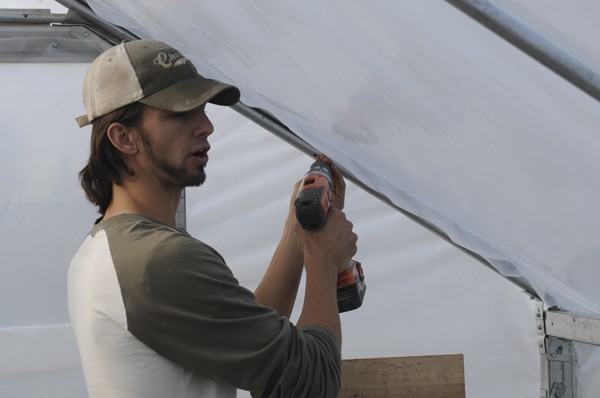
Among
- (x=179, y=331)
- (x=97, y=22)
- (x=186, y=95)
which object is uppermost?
(x=97, y=22)

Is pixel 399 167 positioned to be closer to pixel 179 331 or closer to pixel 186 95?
pixel 186 95

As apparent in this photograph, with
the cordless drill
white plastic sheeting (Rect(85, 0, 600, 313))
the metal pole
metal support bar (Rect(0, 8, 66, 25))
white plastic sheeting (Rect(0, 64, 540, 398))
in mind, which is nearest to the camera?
white plastic sheeting (Rect(85, 0, 600, 313))

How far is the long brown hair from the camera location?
1330 mm

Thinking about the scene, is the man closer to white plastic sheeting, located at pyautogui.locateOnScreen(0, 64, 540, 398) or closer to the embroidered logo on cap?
the embroidered logo on cap

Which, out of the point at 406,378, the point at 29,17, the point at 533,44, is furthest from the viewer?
the point at 29,17

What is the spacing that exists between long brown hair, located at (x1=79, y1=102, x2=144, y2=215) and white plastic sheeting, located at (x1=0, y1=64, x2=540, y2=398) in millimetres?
1466

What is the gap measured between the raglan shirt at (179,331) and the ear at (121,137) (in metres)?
0.15

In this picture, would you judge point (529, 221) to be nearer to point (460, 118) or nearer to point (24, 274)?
point (460, 118)

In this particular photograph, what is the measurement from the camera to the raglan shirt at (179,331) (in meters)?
1.15

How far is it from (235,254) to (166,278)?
1803 millimetres

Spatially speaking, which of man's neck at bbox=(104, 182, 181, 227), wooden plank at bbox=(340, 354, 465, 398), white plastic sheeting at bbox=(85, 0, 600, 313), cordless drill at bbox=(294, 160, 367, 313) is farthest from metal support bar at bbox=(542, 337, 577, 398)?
man's neck at bbox=(104, 182, 181, 227)

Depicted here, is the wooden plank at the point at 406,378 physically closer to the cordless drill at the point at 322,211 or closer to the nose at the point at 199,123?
the cordless drill at the point at 322,211

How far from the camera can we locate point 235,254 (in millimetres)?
2947

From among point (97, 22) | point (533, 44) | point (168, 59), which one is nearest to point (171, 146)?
point (168, 59)
